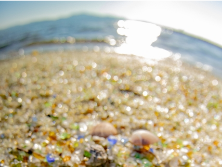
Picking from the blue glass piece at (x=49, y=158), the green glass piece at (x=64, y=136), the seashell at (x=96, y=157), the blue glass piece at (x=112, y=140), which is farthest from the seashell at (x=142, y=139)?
the blue glass piece at (x=49, y=158)

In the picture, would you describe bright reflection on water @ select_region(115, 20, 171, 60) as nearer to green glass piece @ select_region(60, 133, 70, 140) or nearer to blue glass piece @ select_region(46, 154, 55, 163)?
green glass piece @ select_region(60, 133, 70, 140)

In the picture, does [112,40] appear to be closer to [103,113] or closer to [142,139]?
[103,113]

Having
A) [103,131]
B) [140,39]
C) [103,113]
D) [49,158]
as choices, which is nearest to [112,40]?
[140,39]

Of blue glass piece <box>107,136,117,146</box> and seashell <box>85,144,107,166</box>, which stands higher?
blue glass piece <box>107,136,117,146</box>

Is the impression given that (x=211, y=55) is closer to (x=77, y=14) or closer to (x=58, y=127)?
(x=58, y=127)

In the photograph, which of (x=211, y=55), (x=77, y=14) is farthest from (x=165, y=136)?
(x=77, y=14)

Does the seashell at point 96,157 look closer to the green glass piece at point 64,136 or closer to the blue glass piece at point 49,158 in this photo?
the blue glass piece at point 49,158

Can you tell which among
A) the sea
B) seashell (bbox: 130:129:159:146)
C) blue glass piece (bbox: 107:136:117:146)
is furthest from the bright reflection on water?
blue glass piece (bbox: 107:136:117:146)
